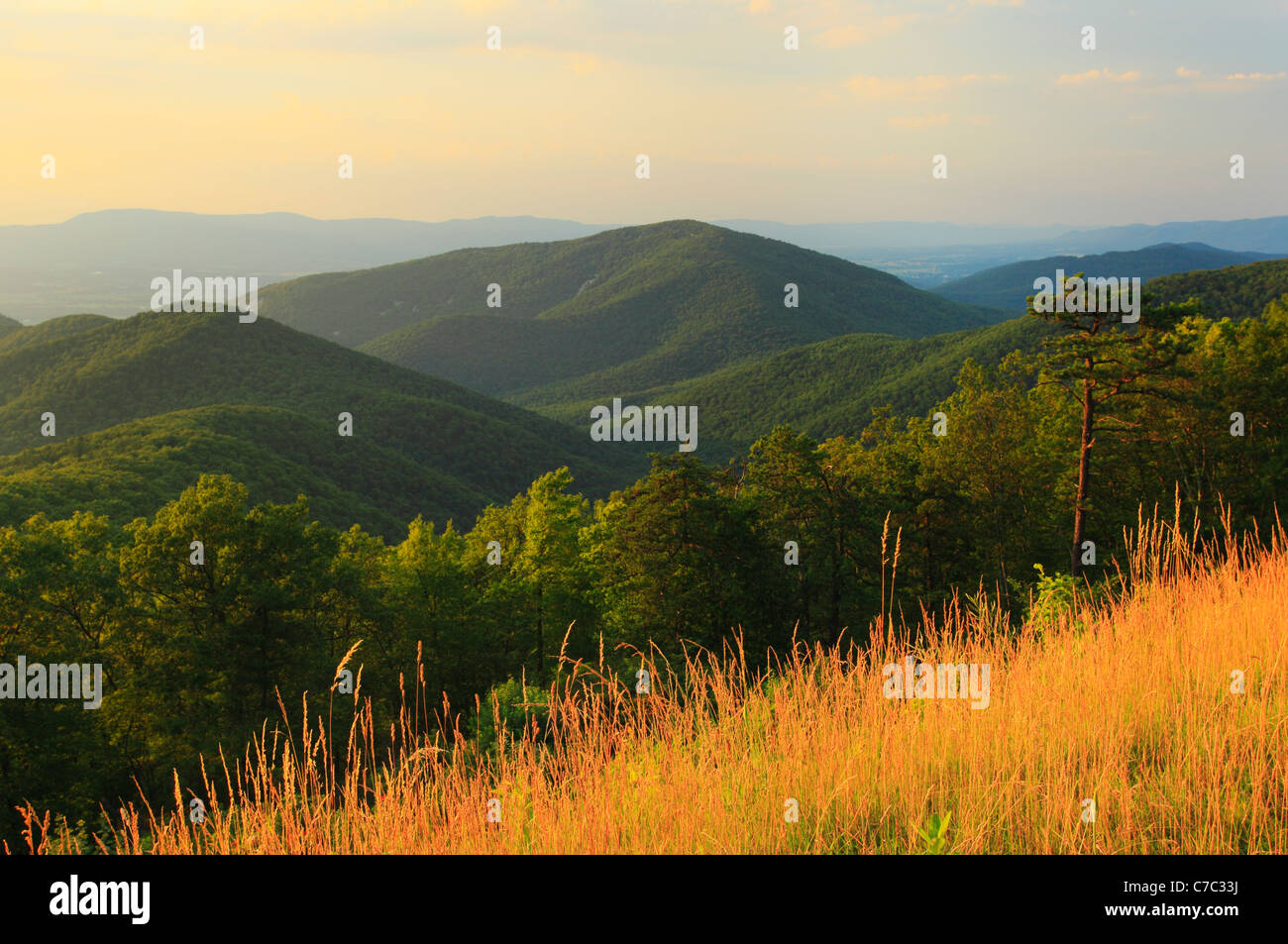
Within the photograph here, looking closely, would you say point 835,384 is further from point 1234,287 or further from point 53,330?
point 53,330

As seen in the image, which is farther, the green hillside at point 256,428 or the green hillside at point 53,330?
the green hillside at point 53,330

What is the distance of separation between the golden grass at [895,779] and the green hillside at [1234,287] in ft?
339

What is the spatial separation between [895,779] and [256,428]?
9272cm

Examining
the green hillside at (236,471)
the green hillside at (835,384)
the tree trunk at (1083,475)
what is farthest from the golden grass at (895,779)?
the green hillside at (835,384)

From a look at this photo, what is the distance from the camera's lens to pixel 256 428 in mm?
85562

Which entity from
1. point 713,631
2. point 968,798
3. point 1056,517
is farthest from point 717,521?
point 968,798

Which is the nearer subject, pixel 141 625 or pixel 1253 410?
pixel 141 625

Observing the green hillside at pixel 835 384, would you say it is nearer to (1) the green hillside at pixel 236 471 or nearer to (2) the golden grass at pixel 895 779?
(1) the green hillside at pixel 236 471

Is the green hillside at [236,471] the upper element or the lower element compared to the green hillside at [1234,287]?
lower

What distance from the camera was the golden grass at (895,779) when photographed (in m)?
2.91

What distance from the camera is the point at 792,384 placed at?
13725 cm

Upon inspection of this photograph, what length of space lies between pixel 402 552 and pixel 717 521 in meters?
16.0

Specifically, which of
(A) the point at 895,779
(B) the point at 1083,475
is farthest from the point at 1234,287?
(A) the point at 895,779

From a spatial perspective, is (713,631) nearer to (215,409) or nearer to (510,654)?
(510,654)
